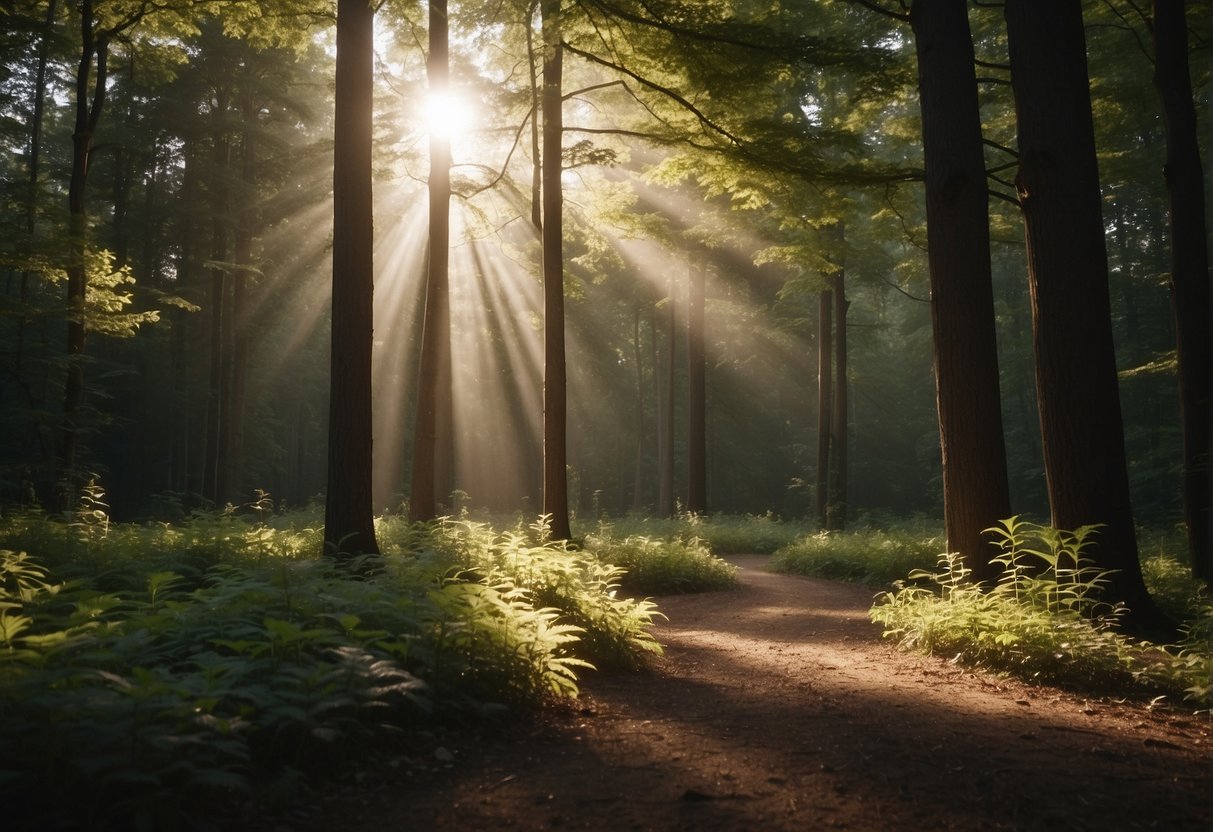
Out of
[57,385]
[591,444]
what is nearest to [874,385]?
[591,444]

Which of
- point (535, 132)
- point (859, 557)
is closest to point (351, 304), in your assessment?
point (535, 132)

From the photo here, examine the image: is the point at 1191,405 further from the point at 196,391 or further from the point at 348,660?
the point at 196,391

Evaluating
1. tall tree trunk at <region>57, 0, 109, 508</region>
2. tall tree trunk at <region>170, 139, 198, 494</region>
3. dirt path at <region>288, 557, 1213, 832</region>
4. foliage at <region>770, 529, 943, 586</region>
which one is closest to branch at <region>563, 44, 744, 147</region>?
dirt path at <region>288, 557, 1213, 832</region>

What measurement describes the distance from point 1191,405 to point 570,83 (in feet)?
37.1

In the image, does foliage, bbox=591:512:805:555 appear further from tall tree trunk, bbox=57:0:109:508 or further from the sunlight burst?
tall tree trunk, bbox=57:0:109:508

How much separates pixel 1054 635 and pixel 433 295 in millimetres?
9501

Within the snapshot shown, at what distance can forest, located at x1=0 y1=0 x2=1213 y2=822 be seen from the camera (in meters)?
6.22

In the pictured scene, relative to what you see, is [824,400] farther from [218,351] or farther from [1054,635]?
[218,351]

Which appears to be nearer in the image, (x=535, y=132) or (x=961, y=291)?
(x=961, y=291)

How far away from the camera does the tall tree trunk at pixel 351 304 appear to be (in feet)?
24.9

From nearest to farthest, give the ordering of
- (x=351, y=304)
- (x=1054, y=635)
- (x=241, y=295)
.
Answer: (x=1054, y=635) → (x=351, y=304) → (x=241, y=295)

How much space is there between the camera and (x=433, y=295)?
11586 millimetres

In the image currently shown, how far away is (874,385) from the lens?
124 ft

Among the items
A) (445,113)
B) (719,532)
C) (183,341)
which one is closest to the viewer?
(445,113)
